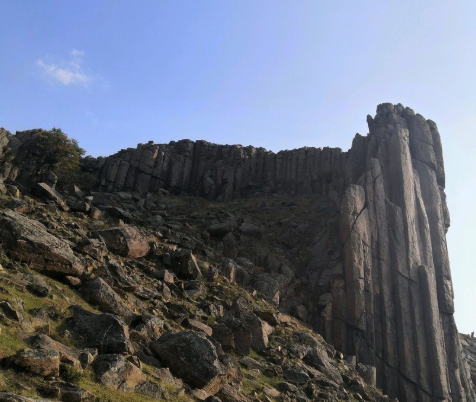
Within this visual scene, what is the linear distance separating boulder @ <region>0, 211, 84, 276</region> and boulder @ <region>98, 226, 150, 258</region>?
19.8 feet

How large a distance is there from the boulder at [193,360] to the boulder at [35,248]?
536 centimetres

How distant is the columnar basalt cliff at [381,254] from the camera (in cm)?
3581

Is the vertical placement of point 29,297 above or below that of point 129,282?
below

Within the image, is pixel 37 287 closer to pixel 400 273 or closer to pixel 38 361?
pixel 38 361

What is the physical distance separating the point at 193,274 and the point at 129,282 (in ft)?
21.2

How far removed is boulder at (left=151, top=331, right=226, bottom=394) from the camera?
14.9 m

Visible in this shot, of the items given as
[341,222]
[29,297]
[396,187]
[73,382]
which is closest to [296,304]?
[341,222]

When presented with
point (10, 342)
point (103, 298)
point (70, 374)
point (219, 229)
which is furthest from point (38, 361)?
point (219, 229)

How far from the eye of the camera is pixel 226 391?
15156 mm

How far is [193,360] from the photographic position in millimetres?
15117

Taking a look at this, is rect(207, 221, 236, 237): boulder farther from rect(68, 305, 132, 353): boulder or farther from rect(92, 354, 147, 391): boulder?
rect(92, 354, 147, 391): boulder

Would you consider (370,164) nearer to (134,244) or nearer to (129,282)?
(134,244)

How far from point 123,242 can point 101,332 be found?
38.0 feet

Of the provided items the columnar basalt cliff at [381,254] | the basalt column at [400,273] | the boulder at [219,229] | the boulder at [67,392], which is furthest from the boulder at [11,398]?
the boulder at [219,229]
